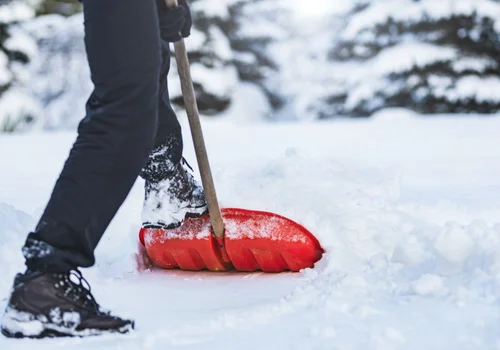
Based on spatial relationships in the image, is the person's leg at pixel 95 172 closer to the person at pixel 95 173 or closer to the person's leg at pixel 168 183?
the person at pixel 95 173

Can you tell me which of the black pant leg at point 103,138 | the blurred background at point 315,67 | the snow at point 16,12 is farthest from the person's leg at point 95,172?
the snow at point 16,12

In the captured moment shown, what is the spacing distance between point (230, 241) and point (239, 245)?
28 millimetres

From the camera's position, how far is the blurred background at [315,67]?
11.2 meters

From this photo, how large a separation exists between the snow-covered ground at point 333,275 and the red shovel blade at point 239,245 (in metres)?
0.04

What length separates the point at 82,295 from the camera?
136 cm

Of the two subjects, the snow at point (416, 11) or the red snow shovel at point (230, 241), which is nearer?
the red snow shovel at point (230, 241)

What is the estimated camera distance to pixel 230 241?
186 cm

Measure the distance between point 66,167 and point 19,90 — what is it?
1073 cm

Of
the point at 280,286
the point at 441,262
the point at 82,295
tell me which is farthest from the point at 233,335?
the point at 441,262

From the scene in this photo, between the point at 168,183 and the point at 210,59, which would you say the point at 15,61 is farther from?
the point at 168,183

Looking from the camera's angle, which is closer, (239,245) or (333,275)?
(333,275)

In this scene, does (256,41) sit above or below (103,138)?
below

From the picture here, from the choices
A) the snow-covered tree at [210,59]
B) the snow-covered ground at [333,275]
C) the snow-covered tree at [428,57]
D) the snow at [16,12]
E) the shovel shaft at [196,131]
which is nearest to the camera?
the snow-covered ground at [333,275]

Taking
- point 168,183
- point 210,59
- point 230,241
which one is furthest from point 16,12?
point 230,241
